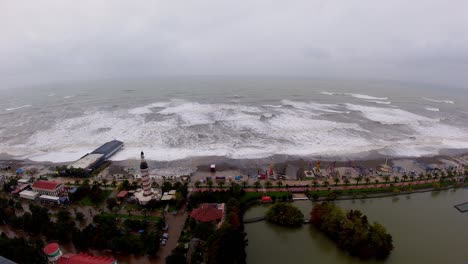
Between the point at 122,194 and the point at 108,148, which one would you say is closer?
the point at 122,194

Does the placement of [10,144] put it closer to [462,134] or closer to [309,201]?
[309,201]

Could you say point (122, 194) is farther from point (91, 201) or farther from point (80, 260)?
point (80, 260)

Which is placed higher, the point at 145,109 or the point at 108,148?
the point at 145,109

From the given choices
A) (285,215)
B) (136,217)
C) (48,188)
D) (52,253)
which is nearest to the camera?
(52,253)

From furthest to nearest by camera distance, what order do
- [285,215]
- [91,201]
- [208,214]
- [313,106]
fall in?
[313,106]
[91,201]
[285,215]
[208,214]

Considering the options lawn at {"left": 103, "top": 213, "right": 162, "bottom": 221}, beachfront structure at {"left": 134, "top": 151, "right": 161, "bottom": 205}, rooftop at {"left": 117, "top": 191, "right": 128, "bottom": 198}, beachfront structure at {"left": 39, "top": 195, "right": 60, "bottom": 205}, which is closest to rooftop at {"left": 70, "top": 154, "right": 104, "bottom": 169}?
beachfront structure at {"left": 39, "top": 195, "right": 60, "bottom": 205}

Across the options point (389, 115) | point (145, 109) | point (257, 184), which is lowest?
point (257, 184)

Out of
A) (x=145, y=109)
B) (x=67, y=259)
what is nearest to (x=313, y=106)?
(x=145, y=109)

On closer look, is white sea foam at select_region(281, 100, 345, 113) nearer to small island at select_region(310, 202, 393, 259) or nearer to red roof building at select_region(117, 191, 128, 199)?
small island at select_region(310, 202, 393, 259)

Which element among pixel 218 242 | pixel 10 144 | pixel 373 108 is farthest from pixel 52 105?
pixel 373 108
